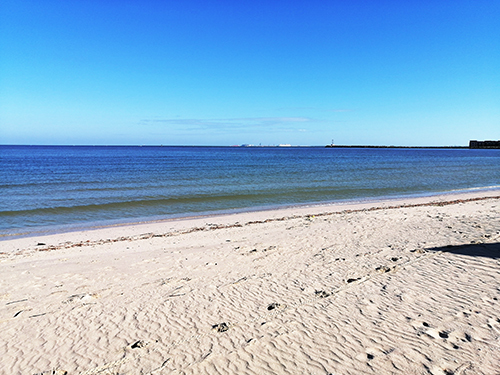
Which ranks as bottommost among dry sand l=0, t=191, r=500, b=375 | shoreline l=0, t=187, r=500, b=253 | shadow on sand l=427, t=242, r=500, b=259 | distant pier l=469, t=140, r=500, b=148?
shoreline l=0, t=187, r=500, b=253

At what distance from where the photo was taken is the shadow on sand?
22.6 feet

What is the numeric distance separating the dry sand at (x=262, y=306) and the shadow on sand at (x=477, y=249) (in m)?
0.04

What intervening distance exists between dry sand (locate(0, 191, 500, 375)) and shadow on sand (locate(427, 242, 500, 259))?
0.04 meters

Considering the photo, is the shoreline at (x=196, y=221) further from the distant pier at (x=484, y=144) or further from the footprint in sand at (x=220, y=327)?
the distant pier at (x=484, y=144)

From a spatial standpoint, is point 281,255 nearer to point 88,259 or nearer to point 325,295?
point 325,295

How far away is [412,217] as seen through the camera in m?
11.9

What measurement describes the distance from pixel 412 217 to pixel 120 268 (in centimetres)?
1011

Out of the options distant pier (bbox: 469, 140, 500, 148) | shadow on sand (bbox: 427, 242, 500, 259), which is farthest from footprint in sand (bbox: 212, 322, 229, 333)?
distant pier (bbox: 469, 140, 500, 148)

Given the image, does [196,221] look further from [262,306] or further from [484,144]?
[484,144]

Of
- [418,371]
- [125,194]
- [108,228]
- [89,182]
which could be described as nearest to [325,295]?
[418,371]

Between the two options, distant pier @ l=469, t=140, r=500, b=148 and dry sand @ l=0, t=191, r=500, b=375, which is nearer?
dry sand @ l=0, t=191, r=500, b=375

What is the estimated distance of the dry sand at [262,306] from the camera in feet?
12.3

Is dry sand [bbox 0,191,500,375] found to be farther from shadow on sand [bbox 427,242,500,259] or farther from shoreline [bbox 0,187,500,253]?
shoreline [bbox 0,187,500,253]

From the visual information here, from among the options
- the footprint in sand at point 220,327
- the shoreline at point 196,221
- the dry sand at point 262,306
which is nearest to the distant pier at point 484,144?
the shoreline at point 196,221
